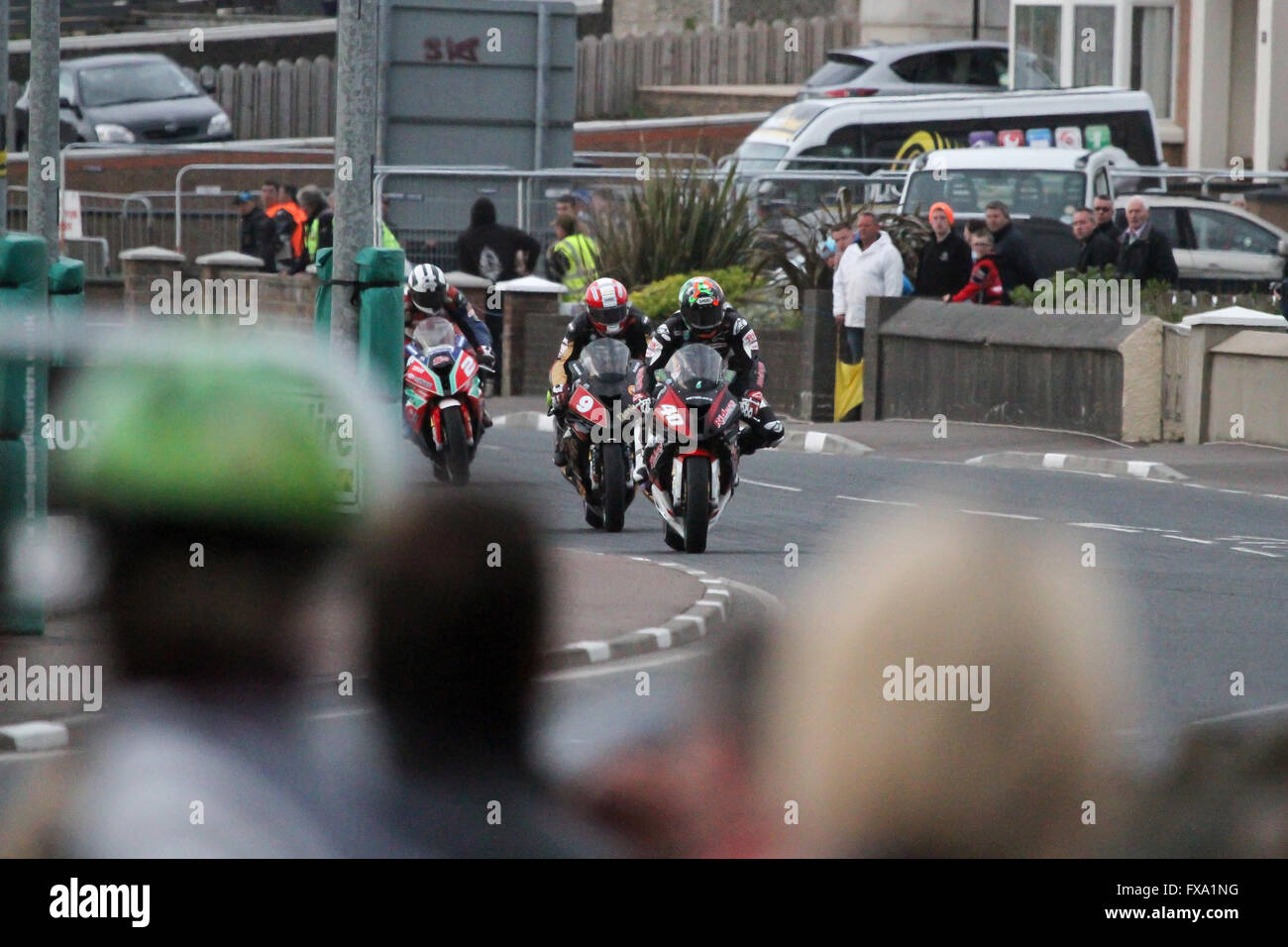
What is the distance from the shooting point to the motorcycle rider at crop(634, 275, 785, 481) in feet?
44.5

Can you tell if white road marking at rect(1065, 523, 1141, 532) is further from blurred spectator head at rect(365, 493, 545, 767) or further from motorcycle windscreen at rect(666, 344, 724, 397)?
blurred spectator head at rect(365, 493, 545, 767)

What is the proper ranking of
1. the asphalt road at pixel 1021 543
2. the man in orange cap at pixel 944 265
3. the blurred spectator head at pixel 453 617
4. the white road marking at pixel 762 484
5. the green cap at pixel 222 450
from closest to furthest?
the blurred spectator head at pixel 453 617 < the asphalt road at pixel 1021 543 < the green cap at pixel 222 450 < the white road marking at pixel 762 484 < the man in orange cap at pixel 944 265

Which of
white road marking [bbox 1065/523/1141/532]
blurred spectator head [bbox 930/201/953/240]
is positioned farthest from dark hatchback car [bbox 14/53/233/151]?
white road marking [bbox 1065/523/1141/532]

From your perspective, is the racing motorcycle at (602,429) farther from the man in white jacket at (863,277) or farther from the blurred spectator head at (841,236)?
the blurred spectator head at (841,236)

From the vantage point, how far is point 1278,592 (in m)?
12.0

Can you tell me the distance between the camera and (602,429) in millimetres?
14180

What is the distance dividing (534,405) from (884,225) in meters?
3.78

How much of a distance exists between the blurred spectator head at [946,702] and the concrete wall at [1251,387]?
16.7 metres

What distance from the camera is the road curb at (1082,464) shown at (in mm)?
18531

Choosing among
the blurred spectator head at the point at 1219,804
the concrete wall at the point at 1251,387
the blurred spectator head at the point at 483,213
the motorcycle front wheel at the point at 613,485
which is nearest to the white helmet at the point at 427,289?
the motorcycle front wheel at the point at 613,485

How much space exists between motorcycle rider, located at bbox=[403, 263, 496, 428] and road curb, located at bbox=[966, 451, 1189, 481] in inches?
181
